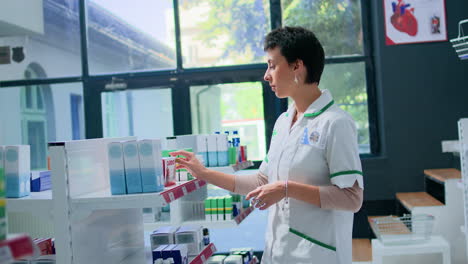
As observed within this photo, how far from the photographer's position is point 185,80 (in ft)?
20.5

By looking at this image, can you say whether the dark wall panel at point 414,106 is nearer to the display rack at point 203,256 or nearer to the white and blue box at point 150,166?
the display rack at point 203,256

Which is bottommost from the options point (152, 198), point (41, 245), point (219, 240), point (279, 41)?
point (219, 240)

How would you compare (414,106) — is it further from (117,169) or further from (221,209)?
(117,169)

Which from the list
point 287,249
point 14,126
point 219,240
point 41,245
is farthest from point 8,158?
point 14,126

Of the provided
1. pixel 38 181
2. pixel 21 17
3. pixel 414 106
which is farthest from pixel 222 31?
pixel 38 181

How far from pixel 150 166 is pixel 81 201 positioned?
13.4 inches

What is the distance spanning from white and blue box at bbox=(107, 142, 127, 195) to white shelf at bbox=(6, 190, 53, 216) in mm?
289

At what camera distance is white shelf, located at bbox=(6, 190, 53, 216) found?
2.19 m

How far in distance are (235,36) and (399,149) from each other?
2.37 metres

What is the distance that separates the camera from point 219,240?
19.5ft

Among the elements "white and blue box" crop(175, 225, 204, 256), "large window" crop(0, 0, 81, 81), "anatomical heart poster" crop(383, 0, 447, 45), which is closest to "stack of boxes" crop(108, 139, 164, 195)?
"white and blue box" crop(175, 225, 204, 256)

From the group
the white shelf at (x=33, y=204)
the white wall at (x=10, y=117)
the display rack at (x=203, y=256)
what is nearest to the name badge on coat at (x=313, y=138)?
the white shelf at (x=33, y=204)

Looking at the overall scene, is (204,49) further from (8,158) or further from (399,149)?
(8,158)

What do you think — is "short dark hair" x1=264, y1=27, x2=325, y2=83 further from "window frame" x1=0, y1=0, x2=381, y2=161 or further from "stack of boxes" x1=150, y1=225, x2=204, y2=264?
"window frame" x1=0, y1=0, x2=381, y2=161
